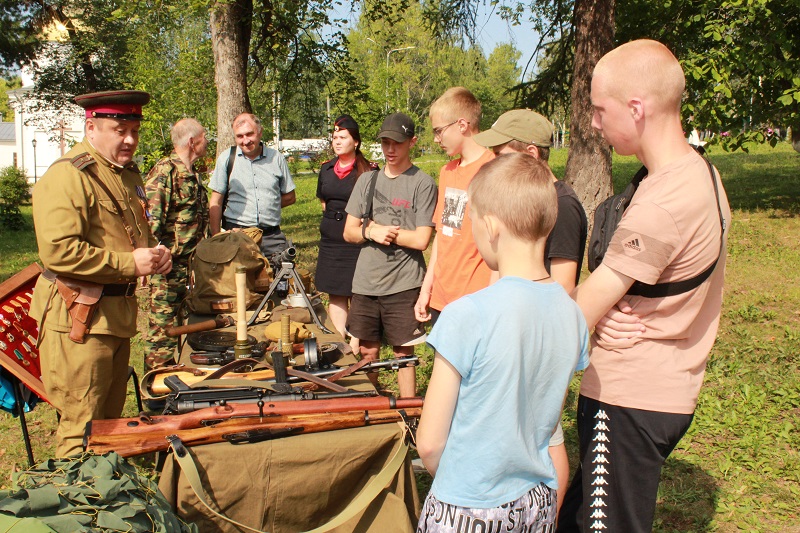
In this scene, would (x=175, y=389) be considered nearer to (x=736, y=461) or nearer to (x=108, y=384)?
(x=108, y=384)

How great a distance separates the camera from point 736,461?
4238 millimetres

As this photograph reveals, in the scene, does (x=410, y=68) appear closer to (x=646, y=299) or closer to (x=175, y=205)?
(x=175, y=205)

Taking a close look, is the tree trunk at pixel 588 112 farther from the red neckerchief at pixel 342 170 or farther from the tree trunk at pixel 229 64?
the red neckerchief at pixel 342 170

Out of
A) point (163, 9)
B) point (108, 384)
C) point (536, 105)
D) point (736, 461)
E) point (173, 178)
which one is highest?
point (163, 9)

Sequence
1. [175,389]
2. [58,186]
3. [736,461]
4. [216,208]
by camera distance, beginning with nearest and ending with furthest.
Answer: [175,389]
[58,186]
[736,461]
[216,208]

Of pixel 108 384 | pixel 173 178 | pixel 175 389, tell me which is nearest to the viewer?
pixel 175 389

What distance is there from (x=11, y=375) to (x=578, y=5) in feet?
31.0

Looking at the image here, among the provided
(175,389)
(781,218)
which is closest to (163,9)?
(175,389)

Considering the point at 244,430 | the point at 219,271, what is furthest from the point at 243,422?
the point at 219,271

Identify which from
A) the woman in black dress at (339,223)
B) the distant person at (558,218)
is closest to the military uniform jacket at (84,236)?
the distant person at (558,218)

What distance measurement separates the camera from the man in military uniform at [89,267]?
3.12 metres

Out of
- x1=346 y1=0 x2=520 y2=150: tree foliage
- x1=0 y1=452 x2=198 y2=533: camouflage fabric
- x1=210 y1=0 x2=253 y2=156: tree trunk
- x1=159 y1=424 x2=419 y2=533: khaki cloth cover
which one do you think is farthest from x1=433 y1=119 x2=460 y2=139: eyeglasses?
x1=346 y1=0 x2=520 y2=150: tree foliage

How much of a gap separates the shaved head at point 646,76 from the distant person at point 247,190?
4.07 m

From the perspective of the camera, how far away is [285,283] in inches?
171
